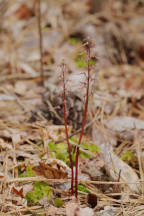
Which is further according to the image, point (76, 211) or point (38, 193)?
point (38, 193)

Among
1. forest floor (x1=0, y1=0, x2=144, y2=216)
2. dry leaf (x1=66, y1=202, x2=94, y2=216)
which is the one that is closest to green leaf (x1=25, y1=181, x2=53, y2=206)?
forest floor (x1=0, y1=0, x2=144, y2=216)

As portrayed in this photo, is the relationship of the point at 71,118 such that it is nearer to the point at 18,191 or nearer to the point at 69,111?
the point at 69,111

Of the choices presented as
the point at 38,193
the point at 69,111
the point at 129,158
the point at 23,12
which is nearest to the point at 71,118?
the point at 69,111

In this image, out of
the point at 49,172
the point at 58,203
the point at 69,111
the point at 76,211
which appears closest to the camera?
the point at 76,211

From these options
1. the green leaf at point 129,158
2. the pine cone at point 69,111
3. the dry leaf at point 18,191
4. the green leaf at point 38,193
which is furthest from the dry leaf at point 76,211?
the pine cone at point 69,111

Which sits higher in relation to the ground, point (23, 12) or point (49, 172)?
point (23, 12)

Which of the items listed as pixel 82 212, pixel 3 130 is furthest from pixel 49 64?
pixel 82 212

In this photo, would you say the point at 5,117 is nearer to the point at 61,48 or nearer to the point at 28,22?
the point at 61,48

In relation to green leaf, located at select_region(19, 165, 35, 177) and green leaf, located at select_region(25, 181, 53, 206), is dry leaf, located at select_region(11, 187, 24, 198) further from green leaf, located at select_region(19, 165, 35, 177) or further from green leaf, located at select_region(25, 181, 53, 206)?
green leaf, located at select_region(19, 165, 35, 177)

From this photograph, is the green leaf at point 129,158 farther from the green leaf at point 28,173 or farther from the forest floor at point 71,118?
the green leaf at point 28,173
